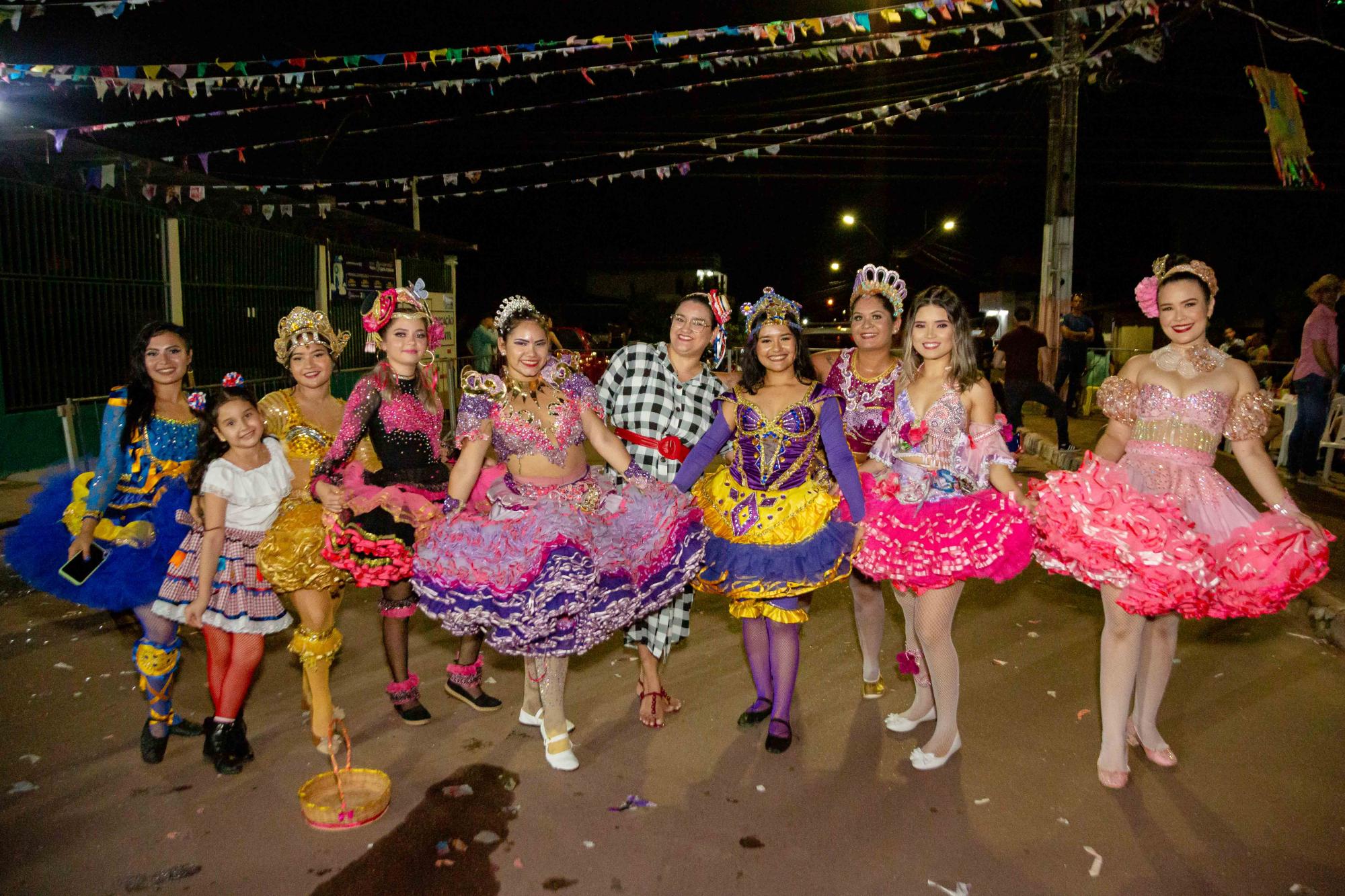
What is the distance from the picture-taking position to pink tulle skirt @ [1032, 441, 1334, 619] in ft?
11.0

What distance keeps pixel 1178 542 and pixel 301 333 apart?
420 cm

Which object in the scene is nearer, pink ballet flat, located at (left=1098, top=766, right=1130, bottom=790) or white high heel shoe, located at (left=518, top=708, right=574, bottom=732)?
pink ballet flat, located at (left=1098, top=766, right=1130, bottom=790)

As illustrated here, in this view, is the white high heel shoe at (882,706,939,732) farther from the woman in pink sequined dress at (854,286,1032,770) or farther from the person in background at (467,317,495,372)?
the person in background at (467,317,495,372)

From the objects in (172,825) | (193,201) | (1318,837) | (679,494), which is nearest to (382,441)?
(679,494)

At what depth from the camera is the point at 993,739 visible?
13.6 ft

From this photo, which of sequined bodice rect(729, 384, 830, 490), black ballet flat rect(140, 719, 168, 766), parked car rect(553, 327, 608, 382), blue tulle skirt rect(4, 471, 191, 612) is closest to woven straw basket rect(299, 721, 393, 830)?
black ballet flat rect(140, 719, 168, 766)

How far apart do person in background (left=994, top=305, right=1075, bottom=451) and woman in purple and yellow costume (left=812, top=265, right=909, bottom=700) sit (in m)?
7.67

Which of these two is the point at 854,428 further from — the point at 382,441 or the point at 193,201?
the point at 193,201

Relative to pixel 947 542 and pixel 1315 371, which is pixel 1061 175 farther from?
pixel 947 542

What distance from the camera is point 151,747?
155 inches

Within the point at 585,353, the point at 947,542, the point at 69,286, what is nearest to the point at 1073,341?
the point at 585,353

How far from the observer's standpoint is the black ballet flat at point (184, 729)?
4.20 metres

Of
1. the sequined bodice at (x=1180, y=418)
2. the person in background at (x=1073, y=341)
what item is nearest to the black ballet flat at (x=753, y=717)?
the sequined bodice at (x=1180, y=418)

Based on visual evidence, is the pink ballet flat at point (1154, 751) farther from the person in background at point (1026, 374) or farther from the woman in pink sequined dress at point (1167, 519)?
the person in background at point (1026, 374)
